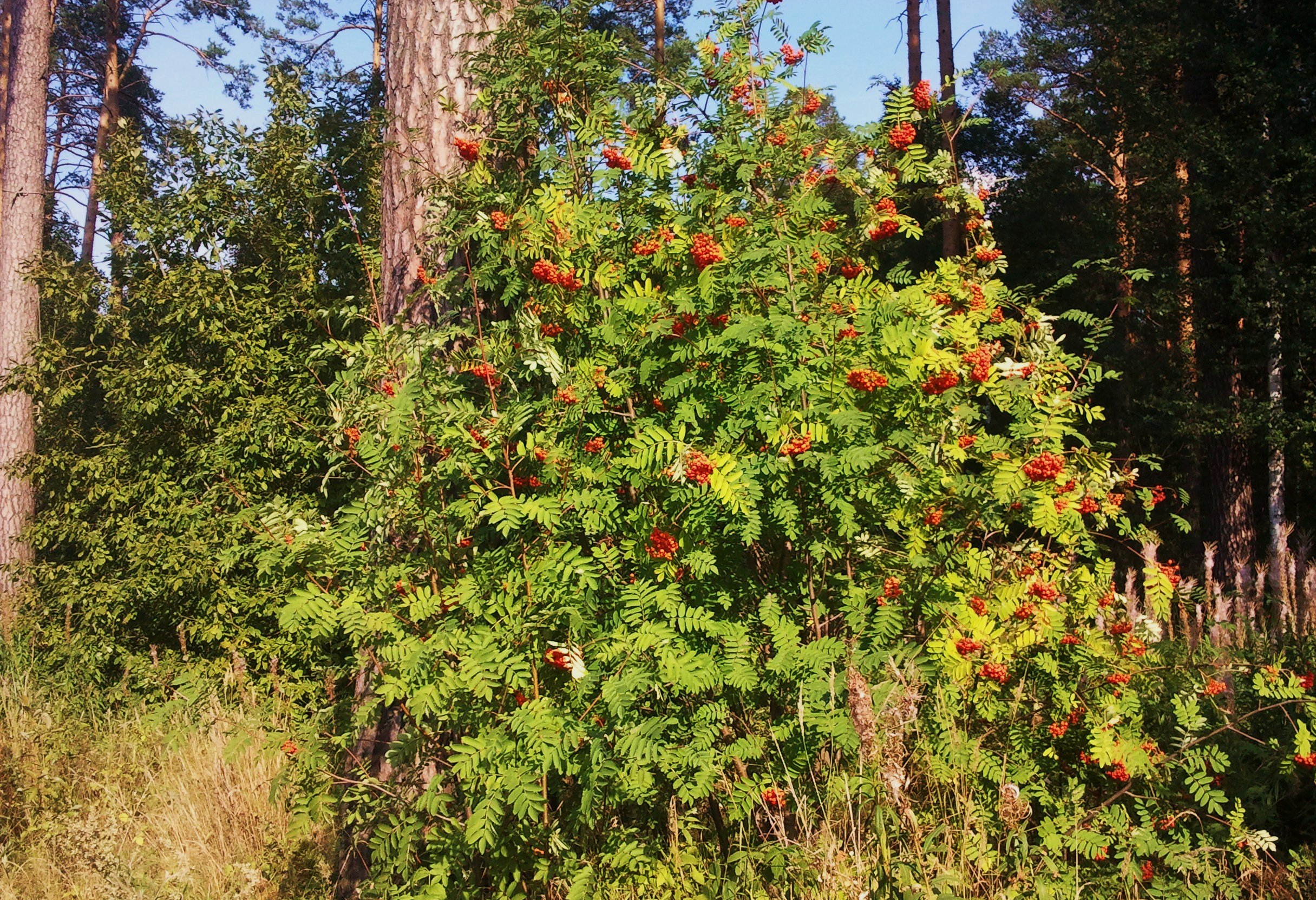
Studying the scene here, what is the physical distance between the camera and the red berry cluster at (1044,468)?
3023 mm

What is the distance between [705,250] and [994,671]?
1758 millimetres

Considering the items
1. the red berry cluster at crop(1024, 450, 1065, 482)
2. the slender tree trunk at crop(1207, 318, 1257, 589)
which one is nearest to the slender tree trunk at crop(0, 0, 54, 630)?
the red berry cluster at crop(1024, 450, 1065, 482)

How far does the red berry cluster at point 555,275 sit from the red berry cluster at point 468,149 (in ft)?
1.65

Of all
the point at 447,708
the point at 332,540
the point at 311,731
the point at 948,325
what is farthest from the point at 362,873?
the point at 948,325

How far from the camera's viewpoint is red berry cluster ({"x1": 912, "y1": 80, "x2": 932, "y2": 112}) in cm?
352

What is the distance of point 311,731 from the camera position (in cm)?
335

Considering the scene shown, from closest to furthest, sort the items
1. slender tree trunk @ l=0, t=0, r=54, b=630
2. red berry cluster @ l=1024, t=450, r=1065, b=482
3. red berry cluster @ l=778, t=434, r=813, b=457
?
red berry cluster @ l=778, t=434, r=813, b=457
red berry cluster @ l=1024, t=450, r=1065, b=482
slender tree trunk @ l=0, t=0, r=54, b=630

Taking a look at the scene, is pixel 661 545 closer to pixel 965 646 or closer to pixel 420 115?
pixel 965 646

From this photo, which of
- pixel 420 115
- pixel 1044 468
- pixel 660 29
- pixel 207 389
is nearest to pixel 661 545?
pixel 1044 468

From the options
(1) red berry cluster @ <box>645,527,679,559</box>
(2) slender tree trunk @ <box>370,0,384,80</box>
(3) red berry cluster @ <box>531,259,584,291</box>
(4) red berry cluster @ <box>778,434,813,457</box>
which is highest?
(2) slender tree trunk @ <box>370,0,384,80</box>

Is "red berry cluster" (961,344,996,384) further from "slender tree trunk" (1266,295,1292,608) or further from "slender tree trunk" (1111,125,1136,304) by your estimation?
"slender tree trunk" (1111,125,1136,304)

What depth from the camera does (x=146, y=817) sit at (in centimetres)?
456

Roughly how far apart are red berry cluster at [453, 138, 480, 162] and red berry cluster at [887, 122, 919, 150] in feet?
5.27

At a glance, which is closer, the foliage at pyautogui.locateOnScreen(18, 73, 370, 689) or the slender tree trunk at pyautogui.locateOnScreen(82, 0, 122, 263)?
the foliage at pyautogui.locateOnScreen(18, 73, 370, 689)
